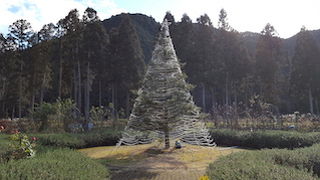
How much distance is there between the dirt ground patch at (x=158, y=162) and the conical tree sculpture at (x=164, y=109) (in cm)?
50

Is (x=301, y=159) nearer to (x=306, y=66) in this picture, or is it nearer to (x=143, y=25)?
(x=306, y=66)

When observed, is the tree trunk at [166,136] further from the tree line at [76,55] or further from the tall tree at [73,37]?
the tall tree at [73,37]

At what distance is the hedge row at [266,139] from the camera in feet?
39.1

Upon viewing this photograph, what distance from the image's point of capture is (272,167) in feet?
17.3

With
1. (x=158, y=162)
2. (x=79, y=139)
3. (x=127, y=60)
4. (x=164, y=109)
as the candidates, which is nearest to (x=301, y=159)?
(x=158, y=162)

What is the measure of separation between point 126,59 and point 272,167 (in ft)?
86.9

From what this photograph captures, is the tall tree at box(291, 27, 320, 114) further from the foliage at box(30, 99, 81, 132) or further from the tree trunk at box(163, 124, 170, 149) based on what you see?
the tree trunk at box(163, 124, 170, 149)

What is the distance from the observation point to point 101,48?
30812mm

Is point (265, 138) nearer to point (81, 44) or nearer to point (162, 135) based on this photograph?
point (162, 135)

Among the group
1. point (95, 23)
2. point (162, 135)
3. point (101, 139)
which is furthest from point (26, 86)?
point (162, 135)

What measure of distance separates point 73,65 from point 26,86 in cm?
729

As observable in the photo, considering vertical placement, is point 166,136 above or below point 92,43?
below

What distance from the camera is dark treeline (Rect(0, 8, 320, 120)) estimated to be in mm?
30875

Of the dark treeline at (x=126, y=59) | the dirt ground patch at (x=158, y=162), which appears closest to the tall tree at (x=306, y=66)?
the dark treeline at (x=126, y=59)
